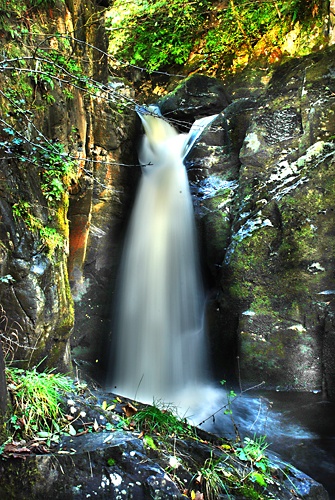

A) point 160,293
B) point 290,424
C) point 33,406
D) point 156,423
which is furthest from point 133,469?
point 160,293

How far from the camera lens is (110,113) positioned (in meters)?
7.73

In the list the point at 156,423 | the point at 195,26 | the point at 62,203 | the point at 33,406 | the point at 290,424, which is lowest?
the point at 290,424

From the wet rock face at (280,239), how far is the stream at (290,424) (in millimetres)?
338

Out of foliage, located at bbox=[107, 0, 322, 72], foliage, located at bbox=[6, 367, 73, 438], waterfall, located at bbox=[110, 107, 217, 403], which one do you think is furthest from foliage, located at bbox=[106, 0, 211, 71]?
foliage, located at bbox=[6, 367, 73, 438]

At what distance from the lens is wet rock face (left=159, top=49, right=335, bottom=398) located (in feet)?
21.1

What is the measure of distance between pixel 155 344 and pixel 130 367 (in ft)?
2.11

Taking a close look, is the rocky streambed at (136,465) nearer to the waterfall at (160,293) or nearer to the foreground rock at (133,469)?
the foreground rock at (133,469)

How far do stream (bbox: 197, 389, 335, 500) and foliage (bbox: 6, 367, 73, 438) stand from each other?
2.14 meters

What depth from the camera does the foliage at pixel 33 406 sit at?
8.62 ft

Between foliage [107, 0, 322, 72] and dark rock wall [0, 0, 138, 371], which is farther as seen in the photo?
foliage [107, 0, 322, 72]

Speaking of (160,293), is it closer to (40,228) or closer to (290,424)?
(290,424)

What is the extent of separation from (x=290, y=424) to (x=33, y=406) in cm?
401

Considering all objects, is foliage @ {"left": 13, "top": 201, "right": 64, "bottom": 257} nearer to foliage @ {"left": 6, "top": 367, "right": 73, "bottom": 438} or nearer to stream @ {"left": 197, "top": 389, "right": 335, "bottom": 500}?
foliage @ {"left": 6, "top": 367, "right": 73, "bottom": 438}

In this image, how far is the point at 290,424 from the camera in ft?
17.7
